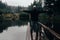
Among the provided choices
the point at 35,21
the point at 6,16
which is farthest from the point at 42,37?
the point at 6,16

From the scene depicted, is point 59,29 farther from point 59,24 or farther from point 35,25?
point 35,25

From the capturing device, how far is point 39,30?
2098mm

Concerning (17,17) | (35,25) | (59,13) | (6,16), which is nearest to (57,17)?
(59,13)

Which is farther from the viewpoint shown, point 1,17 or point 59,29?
point 1,17

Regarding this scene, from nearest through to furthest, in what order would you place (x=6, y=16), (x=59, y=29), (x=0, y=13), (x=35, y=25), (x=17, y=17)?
(x=35, y=25) → (x=59, y=29) → (x=0, y=13) → (x=6, y=16) → (x=17, y=17)

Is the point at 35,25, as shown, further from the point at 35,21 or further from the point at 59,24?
the point at 59,24

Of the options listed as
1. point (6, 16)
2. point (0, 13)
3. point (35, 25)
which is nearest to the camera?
point (35, 25)

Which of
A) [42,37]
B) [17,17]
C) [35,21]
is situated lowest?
[17,17]

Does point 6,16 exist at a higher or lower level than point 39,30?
lower

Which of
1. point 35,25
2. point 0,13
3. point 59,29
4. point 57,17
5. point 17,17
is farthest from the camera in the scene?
point 17,17

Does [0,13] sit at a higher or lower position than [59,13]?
lower

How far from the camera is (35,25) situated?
2279mm

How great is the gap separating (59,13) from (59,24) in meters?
0.24

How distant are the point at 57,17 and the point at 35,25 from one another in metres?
1.65
